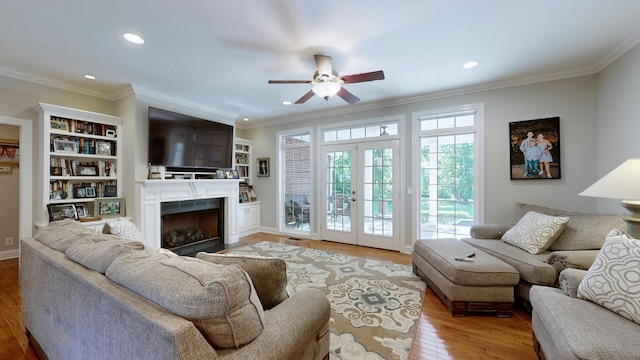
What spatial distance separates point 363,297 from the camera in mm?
2691

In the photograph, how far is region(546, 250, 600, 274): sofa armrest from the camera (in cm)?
206

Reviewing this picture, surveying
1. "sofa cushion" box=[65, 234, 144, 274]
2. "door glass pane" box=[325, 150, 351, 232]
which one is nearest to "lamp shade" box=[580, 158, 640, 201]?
"sofa cushion" box=[65, 234, 144, 274]

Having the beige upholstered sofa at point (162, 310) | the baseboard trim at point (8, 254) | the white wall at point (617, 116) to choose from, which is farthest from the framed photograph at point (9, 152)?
the white wall at point (617, 116)

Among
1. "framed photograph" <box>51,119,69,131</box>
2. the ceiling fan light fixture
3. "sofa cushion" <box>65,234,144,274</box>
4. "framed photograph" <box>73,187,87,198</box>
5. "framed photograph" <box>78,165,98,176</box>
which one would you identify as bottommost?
"sofa cushion" <box>65,234,144,274</box>

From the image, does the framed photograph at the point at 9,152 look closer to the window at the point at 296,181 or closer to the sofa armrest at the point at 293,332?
the window at the point at 296,181

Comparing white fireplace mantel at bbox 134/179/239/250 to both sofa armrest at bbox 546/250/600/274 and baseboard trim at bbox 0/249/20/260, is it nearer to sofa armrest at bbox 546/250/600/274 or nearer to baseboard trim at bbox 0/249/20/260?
baseboard trim at bbox 0/249/20/260

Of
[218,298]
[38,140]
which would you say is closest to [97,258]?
[218,298]

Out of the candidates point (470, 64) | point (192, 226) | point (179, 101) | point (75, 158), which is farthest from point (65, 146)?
point (470, 64)

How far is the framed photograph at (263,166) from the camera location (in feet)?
19.2

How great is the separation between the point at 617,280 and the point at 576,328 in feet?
1.49

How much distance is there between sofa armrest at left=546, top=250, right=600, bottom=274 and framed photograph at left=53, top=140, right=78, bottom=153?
227 inches

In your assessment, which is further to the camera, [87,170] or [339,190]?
[339,190]

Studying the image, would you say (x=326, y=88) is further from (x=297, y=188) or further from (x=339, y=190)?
(x=297, y=188)

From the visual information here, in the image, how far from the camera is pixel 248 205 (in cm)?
574
